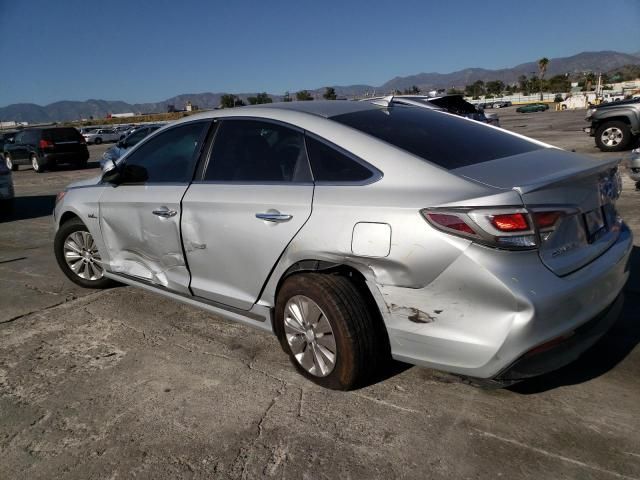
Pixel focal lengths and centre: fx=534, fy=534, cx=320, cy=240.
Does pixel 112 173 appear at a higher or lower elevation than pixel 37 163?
higher

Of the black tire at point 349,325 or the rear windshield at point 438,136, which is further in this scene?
the rear windshield at point 438,136

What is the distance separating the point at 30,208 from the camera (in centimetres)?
1068

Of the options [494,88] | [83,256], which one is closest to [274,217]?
[83,256]

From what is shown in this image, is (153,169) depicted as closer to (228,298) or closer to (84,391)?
(228,298)

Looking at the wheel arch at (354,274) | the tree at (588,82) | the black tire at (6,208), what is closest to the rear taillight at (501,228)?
the wheel arch at (354,274)

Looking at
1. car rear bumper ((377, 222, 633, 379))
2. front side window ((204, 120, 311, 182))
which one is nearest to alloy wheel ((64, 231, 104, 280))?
front side window ((204, 120, 311, 182))

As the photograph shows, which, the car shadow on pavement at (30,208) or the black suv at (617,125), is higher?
the black suv at (617,125)

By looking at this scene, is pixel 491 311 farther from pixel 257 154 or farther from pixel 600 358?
pixel 257 154

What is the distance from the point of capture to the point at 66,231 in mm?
4891

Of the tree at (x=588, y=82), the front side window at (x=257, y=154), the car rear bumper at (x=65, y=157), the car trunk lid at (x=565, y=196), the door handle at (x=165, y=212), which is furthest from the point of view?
the tree at (x=588, y=82)

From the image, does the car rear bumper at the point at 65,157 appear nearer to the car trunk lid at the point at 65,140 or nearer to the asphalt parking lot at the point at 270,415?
the car trunk lid at the point at 65,140

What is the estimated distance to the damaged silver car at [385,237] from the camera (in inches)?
92.8

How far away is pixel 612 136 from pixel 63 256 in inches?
503

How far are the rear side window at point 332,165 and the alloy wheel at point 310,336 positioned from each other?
674mm
